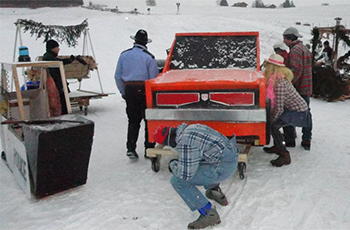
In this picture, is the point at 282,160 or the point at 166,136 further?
the point at 282,160

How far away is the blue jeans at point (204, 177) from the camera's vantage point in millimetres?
3512

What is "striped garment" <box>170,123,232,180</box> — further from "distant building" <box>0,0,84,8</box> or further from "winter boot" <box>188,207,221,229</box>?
"distant building" <box>0,0,84,8</box>

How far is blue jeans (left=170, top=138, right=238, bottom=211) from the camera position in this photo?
138 inches

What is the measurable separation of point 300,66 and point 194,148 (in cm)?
342

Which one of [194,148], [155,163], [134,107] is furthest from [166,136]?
[134,107]

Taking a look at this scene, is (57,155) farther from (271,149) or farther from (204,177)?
(271,149)

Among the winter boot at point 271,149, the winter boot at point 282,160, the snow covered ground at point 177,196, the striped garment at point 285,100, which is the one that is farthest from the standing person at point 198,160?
the winter boot at point 271,149

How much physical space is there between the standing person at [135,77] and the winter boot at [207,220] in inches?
86.0

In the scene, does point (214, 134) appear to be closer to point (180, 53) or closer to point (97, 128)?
point (180, 53)

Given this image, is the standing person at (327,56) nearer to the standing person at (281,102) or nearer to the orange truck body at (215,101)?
the standing person at (281,102)

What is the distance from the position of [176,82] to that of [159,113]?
47 centimetres

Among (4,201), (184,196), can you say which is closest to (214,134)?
(184,196)

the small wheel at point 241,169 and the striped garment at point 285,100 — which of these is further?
the striped garment at point 285,100

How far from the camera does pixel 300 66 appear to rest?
593 centimetres
